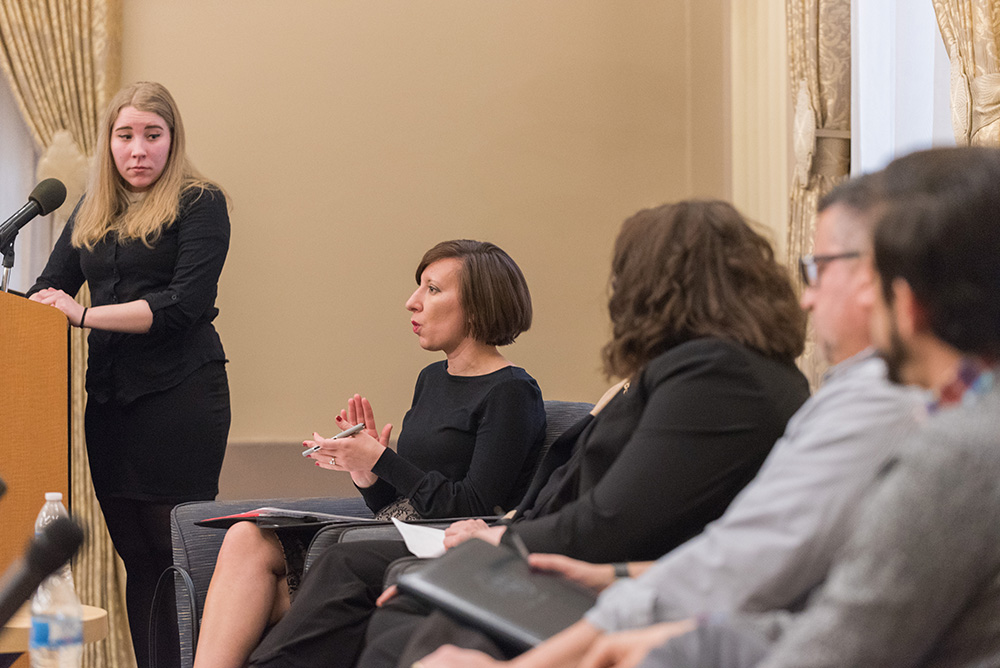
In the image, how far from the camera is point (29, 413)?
2.38 m

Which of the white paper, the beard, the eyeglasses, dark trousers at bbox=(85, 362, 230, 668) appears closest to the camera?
the beard

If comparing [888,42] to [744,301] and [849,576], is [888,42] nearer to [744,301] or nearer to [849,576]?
[744,301]

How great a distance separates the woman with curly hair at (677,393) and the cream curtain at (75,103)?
2.52m

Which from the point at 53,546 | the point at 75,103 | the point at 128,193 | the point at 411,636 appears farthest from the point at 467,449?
the point at 75,103

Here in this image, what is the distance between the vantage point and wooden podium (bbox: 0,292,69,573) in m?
2.28

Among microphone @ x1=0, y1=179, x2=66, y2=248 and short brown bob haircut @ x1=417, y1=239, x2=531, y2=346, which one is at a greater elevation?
microphone @ x1=0, y1=179, x2=66, y2=248

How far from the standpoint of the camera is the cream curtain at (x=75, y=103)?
147 inches

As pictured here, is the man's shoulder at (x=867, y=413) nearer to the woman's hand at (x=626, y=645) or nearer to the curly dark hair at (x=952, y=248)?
the curly dark hair at (x=952, y=248)

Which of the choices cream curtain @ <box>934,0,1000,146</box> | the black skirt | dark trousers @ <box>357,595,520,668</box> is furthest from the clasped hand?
cream curtain @ <box>934,0,1000,146</box>

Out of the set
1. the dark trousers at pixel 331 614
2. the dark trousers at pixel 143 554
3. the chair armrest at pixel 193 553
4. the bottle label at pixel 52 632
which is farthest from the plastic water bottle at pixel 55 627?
the dark trousers at pixel 143 554

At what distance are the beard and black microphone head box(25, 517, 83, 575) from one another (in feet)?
2.43

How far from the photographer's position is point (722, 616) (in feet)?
3.55

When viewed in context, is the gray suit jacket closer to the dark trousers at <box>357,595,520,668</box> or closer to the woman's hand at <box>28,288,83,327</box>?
the dark trousers at <box>357,595,520,668</box>

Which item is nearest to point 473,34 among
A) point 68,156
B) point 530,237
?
point 530,237
